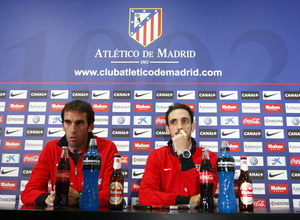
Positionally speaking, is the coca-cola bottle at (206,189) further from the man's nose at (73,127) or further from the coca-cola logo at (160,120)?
the coca-cola logo at (160,120)

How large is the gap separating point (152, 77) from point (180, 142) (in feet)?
3.44

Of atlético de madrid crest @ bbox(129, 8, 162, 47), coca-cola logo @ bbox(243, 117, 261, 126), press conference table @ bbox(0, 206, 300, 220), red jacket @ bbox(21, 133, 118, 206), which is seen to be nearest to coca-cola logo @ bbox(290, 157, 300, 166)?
coca-cola logo @ bbox(243, 117, 261, 126)

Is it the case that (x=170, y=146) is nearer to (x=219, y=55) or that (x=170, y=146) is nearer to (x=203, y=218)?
(x=219, y=55)

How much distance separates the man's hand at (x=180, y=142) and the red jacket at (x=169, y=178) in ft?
0.28

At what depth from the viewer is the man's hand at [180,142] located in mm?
2242

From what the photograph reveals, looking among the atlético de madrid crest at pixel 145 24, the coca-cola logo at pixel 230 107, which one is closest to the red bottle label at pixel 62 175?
the coca-cola logo at pixel 230 107

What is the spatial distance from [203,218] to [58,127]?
2342mm

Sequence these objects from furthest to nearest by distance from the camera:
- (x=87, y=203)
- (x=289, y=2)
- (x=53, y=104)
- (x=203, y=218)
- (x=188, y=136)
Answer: (x=289, y=2) < (x=53, y=104) < (x=188, y=136) < (x=87, y=203) < (x=203, y=218)

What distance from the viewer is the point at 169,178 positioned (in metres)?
2.25

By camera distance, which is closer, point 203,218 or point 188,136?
point 203,218

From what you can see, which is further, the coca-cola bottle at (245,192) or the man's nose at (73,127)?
the man's nose at (73,127)

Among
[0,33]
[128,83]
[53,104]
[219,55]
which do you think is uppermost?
[0,33]

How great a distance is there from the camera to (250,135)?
2.88m

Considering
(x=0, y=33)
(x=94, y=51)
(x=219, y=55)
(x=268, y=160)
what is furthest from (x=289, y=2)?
(x=0, y=33)
